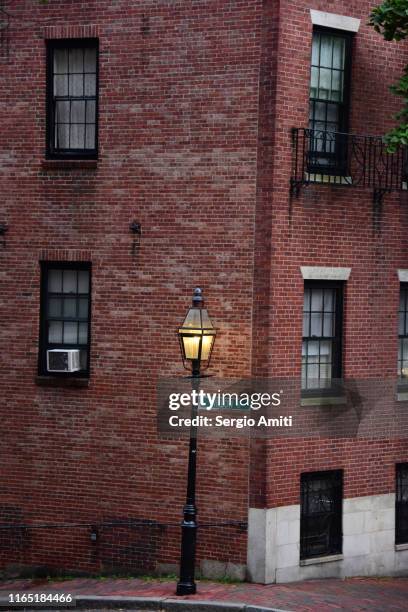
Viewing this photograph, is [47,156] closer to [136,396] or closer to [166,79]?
[166,79]

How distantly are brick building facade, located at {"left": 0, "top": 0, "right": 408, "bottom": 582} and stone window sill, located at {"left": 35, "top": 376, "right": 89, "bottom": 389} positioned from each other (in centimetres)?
4

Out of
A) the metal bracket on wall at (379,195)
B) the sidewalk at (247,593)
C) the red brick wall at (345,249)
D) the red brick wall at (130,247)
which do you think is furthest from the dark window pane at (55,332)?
the metal bracket on wall at (379,195)

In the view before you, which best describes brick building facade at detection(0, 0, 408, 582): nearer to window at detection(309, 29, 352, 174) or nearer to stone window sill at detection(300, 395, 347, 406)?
window at detection(309, 29, 352, 174)

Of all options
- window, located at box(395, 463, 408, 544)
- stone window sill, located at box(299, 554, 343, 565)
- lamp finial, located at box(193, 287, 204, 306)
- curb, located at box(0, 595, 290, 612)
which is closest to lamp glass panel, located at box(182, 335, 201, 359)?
lamp finial, located at box(193, 287, 204, 306)

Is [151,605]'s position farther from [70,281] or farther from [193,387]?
[70,281]

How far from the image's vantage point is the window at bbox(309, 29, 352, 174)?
55.8ft

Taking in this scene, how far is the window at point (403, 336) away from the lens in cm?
1839

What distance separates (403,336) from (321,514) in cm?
344

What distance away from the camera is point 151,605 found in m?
14.9

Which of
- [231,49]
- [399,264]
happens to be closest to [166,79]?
[231,49]

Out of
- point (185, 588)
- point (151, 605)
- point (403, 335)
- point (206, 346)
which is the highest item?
point (403, 335)

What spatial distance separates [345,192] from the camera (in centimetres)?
1720

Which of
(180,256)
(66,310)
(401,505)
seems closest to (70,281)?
(66,310)

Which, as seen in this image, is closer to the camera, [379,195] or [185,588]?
[185,588]
